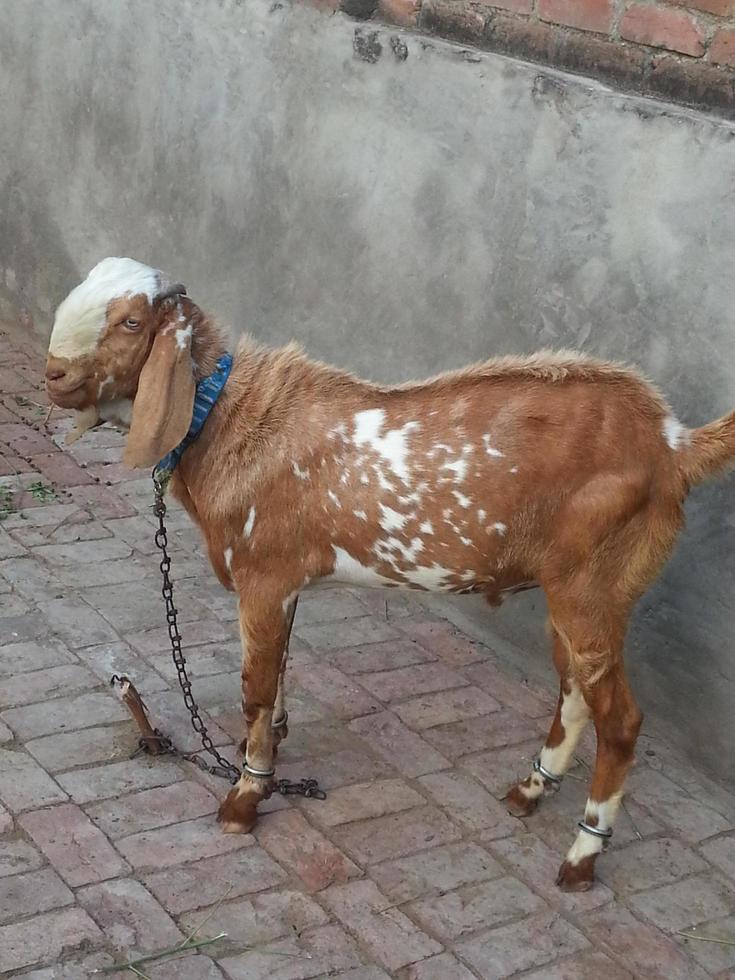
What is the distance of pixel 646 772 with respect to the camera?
482 centimetres

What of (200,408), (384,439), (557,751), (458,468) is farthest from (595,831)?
(200,408)

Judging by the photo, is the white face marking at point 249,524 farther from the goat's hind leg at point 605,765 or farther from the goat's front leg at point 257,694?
the goat's hind leg at point 605,765

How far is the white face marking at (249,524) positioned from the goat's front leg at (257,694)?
0.18 metres

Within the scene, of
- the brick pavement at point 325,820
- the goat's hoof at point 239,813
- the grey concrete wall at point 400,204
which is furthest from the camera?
the grey concrete wall at point 400,204

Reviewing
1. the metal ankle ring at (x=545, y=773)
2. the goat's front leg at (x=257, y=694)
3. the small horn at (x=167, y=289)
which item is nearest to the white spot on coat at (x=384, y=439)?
the goat's front leg at (x=257, y=694)

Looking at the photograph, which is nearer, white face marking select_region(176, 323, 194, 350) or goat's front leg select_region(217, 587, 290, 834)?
white face marking select_region(176, 323, 194, 350)

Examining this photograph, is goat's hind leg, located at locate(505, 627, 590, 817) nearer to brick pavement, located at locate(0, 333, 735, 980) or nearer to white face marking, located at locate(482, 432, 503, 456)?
brick pavement, located at locate(0, 333, 735, 980)

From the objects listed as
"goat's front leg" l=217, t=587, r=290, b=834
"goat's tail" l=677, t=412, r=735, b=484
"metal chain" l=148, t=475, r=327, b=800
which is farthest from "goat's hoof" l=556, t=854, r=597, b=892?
"goat's tail" l=677, t=412, r=735, b=484

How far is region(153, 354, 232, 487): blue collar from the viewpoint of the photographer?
4.09 metres

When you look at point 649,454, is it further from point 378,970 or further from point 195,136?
point 195,136

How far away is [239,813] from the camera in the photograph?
4.24 metres

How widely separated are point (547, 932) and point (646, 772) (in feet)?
3.41

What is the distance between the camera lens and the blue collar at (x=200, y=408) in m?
4.09

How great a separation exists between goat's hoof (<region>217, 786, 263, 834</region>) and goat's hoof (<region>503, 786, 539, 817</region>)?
862 millimetres
